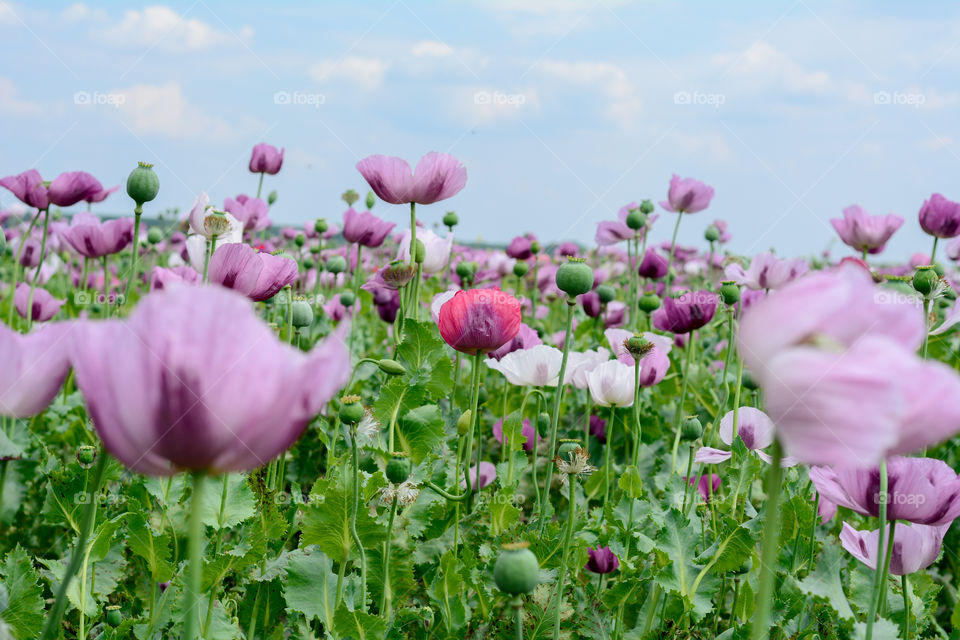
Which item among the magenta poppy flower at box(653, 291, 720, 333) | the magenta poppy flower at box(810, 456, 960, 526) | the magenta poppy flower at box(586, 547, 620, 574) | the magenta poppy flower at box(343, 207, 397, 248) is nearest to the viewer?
the magenta poppy flower at box(810, 456, 960, 526)

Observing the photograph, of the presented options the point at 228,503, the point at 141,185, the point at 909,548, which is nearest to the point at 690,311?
the point at 909,548

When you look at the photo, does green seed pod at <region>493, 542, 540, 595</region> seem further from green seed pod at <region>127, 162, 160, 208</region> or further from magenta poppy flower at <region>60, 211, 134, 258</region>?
magenta poppy flower at <region>60, 211, 134, 258</region>

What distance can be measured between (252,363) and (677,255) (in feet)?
25.0

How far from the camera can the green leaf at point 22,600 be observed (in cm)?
149

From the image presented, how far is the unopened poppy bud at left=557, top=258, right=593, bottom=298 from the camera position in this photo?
151 cm

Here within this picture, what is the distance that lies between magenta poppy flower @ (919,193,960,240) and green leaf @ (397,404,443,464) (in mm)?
1999

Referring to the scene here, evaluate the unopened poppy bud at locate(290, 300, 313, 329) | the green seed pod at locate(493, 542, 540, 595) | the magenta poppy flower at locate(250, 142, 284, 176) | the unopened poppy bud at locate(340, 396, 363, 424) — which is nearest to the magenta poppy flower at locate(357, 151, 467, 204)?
the unopened poppy bud at locate(290, 300, 313, 329)

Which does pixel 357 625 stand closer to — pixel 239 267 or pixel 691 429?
pixel 239 267

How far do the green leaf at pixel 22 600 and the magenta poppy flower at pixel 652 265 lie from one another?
292cm

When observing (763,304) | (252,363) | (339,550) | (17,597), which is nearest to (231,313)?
(252,363)

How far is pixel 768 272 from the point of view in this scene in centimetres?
271

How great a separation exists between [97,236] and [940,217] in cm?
301

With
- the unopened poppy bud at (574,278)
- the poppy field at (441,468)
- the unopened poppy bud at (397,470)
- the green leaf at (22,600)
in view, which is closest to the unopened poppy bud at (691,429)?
the poppy field at (441,468)

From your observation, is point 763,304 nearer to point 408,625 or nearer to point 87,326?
point 87,326
